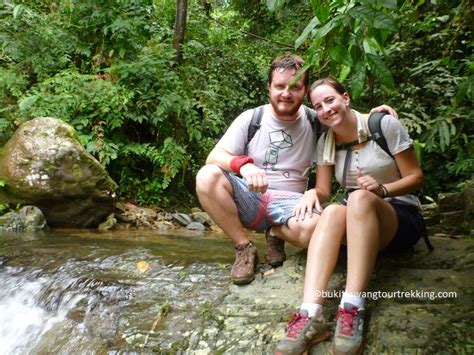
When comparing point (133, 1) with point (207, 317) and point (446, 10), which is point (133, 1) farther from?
point (207, 317)

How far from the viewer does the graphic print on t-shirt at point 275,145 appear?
10.00 ft

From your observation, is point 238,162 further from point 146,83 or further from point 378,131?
point 146,83

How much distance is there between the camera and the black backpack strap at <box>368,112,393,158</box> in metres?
2.61

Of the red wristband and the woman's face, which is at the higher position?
the woman's face

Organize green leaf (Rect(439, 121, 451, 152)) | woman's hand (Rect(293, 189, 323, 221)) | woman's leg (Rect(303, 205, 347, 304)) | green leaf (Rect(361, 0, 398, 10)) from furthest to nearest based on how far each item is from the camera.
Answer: green leaf (Rect(439, 121, 451, 152)) < woman's hand (Rect(293, 189, 323, 221)) < woman's leg (Rect(303, 205, 347, 304)) < green leaf (Rect(361, 0, 398, 10))

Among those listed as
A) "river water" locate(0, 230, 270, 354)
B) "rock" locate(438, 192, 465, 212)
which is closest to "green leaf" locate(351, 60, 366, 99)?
"river water" locate(0, 230, 270, 354)

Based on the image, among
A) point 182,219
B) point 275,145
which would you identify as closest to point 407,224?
point 275,145

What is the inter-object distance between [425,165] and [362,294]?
16.7 ft

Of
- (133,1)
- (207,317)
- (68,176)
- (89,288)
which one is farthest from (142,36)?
(207,317)

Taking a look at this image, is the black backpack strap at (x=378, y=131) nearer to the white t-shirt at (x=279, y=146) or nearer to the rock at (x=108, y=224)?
the white t-shirt at (x=279, y=146)

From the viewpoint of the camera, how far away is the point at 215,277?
3.14 metres

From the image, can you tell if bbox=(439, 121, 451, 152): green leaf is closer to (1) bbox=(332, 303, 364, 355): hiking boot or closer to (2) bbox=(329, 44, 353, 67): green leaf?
(1) bbox=(332, 303, 364, 355): hiking boot

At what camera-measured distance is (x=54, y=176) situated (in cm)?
577

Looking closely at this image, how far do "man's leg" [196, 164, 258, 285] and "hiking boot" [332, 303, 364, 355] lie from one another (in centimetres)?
89
